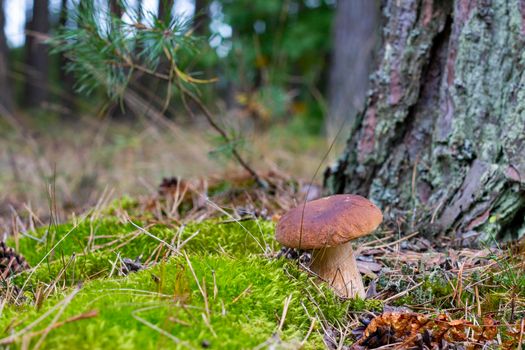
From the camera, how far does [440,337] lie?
146 cm

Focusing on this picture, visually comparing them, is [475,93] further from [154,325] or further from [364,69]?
[364,69]

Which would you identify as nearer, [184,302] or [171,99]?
[184,302]

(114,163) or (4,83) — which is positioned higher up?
(4,83)

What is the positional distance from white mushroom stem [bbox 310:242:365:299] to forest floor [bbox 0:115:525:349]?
0.21ft

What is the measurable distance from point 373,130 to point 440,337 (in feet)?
4.45

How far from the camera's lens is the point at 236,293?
152 centimetres

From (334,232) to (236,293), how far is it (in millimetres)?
393

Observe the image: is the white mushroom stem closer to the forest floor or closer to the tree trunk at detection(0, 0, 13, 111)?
the forest floor

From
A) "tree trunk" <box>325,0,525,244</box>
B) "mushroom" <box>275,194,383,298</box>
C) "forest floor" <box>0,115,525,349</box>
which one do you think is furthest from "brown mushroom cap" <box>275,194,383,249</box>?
"tree trunk" <box>325,0,525,244</box>

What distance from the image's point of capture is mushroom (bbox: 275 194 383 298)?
5.28 feet

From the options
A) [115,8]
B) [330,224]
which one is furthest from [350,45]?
[330,224]

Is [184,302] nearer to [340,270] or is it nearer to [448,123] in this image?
[340,270]

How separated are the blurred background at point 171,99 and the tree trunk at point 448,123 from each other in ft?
0.92

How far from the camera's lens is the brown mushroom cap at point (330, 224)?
5.26 feet
